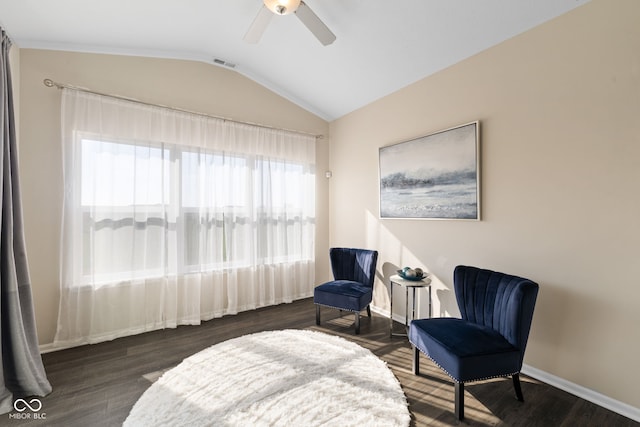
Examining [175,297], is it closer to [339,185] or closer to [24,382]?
[24,382]

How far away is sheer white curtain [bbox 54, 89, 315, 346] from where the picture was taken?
2.72 meters

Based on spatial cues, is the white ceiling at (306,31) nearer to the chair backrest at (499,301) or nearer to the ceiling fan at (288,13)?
the ceiling fan at (288,13)

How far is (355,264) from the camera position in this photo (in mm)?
3537

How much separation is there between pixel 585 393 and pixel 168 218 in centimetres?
402

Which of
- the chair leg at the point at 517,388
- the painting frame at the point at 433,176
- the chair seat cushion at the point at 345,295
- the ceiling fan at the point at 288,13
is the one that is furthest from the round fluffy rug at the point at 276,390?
the ceiling fan at the point at 288,13

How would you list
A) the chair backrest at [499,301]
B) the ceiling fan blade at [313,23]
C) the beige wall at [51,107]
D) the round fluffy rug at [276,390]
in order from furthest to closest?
the beige wall at [51,107] < the ceiling fan blade at [313,23] < the chair backrest at [499,301] < the round fluffy rug at [276,390]

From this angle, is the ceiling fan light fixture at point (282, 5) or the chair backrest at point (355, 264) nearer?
the ceiling fan light fixture at point (282, 5)

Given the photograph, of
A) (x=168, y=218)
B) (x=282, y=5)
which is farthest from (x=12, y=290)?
(x=282, y=5)

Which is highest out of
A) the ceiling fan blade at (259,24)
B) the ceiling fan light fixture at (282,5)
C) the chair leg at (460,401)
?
the ceiling fan blade at (259,24)

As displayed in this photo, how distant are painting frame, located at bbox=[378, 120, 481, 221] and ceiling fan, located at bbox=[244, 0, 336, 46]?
1507 millimetres

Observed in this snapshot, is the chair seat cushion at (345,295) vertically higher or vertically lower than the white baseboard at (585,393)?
higher

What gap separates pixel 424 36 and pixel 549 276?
2.32 meters

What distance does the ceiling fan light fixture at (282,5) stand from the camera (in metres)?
1.86

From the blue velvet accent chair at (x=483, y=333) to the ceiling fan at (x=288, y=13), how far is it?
2353mm
